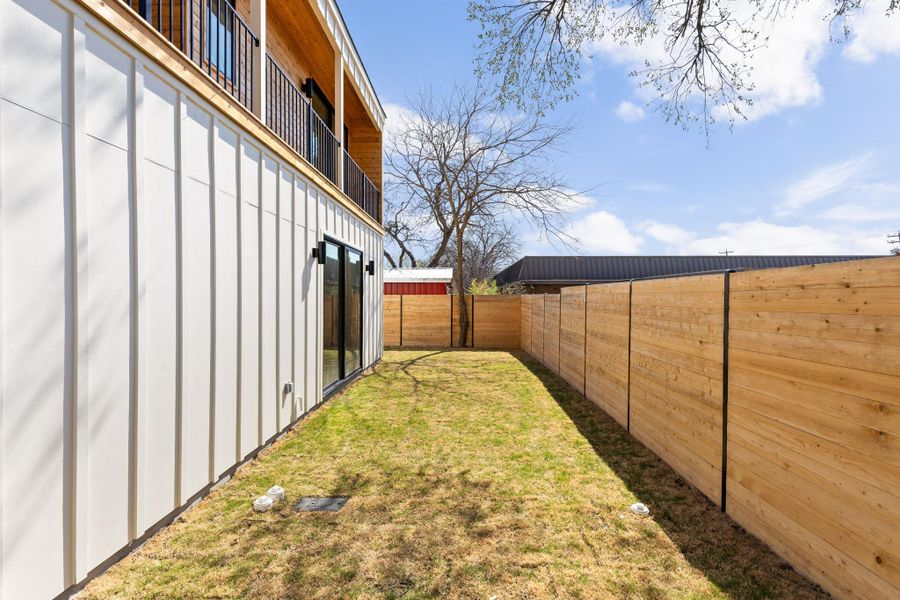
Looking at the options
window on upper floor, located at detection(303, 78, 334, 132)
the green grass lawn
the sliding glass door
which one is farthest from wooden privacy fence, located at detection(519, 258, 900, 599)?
window on upper floor, located at detection(303, 78, 334, 132)

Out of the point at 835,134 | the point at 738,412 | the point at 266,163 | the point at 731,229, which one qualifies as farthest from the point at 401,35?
the point at 731,229

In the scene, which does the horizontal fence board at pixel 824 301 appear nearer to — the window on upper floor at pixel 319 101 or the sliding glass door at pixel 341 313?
the sliding glass door at pixel 341 313

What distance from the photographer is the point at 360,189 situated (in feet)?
27.9

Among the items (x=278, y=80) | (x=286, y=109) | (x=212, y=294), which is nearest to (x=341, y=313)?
(x=286, y=109)

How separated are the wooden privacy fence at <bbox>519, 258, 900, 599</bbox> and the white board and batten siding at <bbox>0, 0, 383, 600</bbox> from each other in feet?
11.6

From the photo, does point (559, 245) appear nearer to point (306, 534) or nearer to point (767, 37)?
point (767, 37)

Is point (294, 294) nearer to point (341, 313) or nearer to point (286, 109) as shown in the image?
point (341, 313)

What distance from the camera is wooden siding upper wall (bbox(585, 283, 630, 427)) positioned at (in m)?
4.85

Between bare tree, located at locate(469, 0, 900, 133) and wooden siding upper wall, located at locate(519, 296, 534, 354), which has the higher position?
bare tree, located at locate(469, 0, 900, 133)

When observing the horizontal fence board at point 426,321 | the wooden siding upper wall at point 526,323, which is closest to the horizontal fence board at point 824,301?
the wooden siding upper wall at point 526,323

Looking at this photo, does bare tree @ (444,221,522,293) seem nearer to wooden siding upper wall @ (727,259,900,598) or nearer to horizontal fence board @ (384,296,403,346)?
horizontal fence board @ (384,296,403,346)

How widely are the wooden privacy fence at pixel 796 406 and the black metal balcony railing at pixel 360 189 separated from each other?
5.72 metres

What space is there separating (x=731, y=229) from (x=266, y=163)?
23909mm

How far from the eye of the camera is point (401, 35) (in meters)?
7.40
